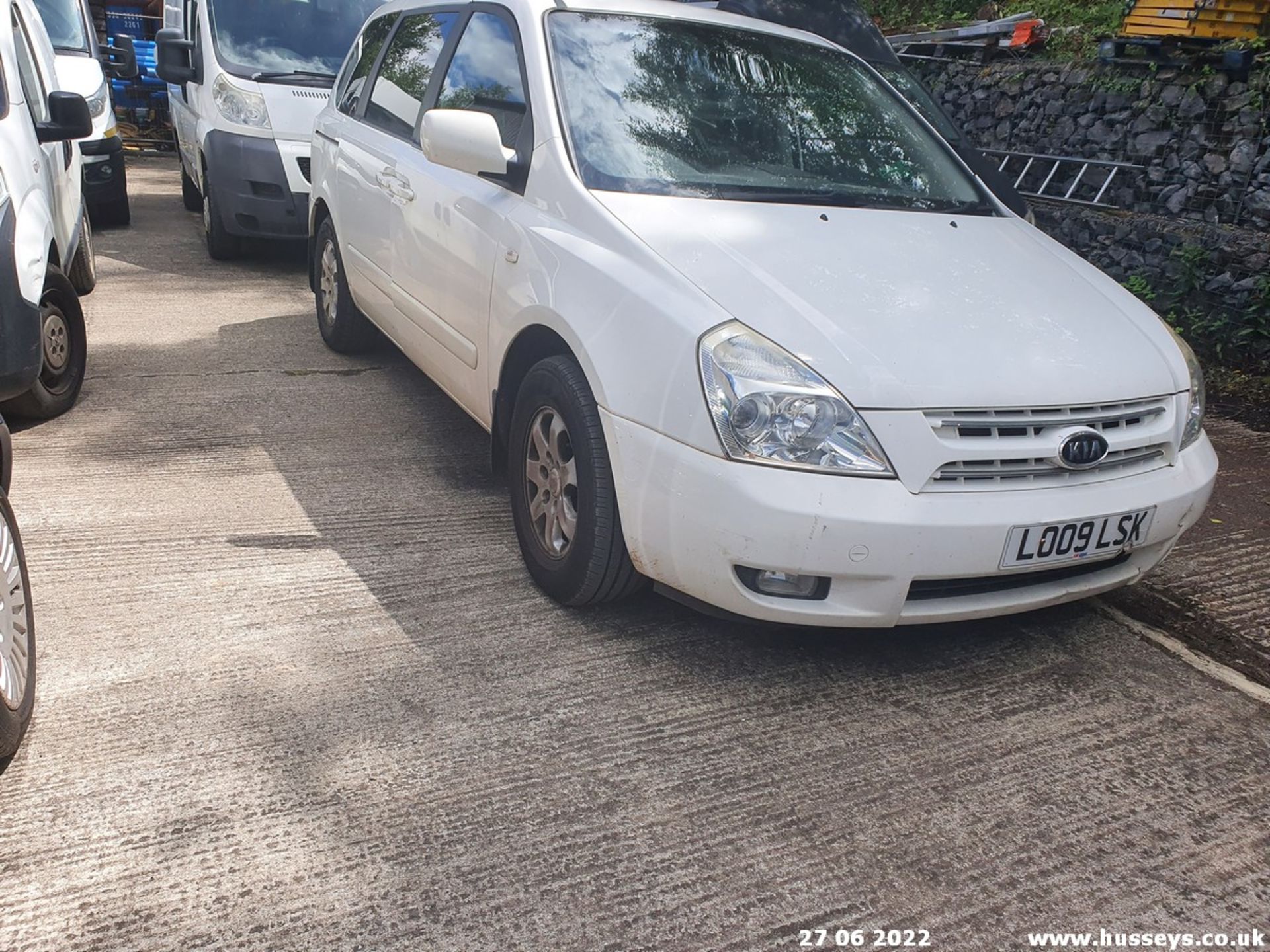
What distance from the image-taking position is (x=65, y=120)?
4.84 metres

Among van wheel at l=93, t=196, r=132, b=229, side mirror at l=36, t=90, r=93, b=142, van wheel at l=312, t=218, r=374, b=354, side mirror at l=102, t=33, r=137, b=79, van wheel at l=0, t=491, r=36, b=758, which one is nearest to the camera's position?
van wheel at l=0, t=491, r=36, b=758

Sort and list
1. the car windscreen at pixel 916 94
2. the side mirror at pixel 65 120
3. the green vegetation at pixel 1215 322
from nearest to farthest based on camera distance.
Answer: the side mirror at pixel 65 120 < the green vegetation at pixel 1215 322 < the car windscreen at pixel 916 94

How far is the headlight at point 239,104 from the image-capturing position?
25.1ft

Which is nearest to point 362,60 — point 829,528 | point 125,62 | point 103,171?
point 829,528

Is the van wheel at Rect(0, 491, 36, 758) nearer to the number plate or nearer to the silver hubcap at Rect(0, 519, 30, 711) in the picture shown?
the silver hubcap at Rect(0, 519, 30, 711)

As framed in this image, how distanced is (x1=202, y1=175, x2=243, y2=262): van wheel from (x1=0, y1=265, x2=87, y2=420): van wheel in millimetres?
3261

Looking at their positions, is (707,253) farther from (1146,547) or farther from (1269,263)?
(1269,263)

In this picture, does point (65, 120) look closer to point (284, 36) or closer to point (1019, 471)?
point (284, 36)

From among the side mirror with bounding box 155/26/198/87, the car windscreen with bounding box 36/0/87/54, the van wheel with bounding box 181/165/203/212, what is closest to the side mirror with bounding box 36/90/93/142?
the side mirror with bounding box 155/26/198/87

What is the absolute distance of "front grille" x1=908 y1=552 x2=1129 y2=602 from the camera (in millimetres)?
2738

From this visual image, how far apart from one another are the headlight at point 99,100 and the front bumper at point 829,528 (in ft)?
22.1

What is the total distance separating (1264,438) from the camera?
5121 mm

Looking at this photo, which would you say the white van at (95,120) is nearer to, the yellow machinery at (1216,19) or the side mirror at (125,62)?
the side mirror at (125,62)

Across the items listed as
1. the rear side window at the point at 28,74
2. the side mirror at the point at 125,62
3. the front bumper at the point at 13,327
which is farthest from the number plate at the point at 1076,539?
A: the side mirror at the point at 125,62
